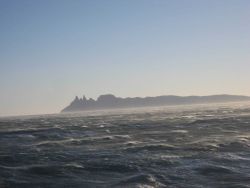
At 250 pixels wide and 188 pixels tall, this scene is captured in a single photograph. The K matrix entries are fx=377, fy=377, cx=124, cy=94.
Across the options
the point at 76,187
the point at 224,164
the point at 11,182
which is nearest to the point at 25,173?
the point at 11,182

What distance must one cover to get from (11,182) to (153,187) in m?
6.22

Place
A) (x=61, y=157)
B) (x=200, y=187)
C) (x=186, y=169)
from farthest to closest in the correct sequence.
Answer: (x=61, y=157)
(x=186, y=169)
(x=200, y=187)

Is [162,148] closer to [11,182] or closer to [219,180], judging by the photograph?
[219,180]

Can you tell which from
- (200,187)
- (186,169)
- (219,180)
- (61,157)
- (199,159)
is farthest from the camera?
(61,157)

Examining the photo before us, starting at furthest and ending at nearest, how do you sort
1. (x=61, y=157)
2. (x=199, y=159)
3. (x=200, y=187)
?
(x=61, y=157) < (x=199, y=159) < (x=200, y=187)

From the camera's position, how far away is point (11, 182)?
16.4 metres

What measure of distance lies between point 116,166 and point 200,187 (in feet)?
19.8

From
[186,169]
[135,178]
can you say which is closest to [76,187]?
[135,178]

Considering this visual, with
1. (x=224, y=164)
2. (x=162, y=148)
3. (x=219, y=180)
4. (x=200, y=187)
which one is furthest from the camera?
(x=162, y=148)

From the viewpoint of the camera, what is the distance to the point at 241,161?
2011 centimetres

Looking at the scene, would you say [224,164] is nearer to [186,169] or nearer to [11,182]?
[186,169]

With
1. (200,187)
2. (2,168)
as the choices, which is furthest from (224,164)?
(2,168)

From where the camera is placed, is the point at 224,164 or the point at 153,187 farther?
the point at 224,164

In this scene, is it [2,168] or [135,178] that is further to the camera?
[2,168]
